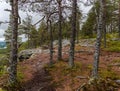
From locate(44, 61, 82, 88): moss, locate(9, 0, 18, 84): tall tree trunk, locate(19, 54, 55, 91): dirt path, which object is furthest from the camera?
locate(44, 61, 82, 88): moss

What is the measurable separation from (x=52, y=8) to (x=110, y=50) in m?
12.9

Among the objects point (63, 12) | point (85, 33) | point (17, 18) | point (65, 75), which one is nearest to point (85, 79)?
point (65, 75)

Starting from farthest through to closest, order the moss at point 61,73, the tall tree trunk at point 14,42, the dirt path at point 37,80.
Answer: the moss at point 61,73 < the dirt path at point 37,80 < the tall tree trunk at point 14,42

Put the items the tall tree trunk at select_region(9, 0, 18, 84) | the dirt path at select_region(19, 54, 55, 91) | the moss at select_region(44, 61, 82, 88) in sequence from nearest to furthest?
the tall tree trunk at select_region(9, 0, 18, 84)
the dirt path at select_region(19, 54, 55, 91)
the moss at select_region(44, 61, 82, 88)

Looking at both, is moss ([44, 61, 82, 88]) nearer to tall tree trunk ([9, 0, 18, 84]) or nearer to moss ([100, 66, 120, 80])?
moss ([100, 66, 120, 80])

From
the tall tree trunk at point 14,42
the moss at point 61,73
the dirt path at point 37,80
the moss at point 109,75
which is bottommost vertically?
the dirt path at point 37,80

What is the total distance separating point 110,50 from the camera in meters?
31.5

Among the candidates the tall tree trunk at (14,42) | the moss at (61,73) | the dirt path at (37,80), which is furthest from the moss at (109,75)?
the tall tree trunk at (14,42)

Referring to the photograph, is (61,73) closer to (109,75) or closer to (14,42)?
(109,75)

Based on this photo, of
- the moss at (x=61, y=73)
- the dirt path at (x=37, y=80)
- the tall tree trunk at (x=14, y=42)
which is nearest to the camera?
the tall tree trunk at (x=14, y=42)

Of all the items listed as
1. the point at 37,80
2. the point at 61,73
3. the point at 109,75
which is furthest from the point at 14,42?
the point at 109,75

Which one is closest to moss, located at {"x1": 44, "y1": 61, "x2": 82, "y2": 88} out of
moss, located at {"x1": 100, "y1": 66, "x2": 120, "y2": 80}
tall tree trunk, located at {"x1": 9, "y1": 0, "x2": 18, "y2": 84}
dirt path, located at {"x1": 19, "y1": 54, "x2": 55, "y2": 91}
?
dirt path, located at {"x1": 19, "y1": 54, "x2": 55, "y2": 91}

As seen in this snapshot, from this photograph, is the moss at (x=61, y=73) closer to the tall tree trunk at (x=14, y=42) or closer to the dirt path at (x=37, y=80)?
the dirt path at (x=37, y=80)

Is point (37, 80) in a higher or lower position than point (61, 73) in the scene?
lower
